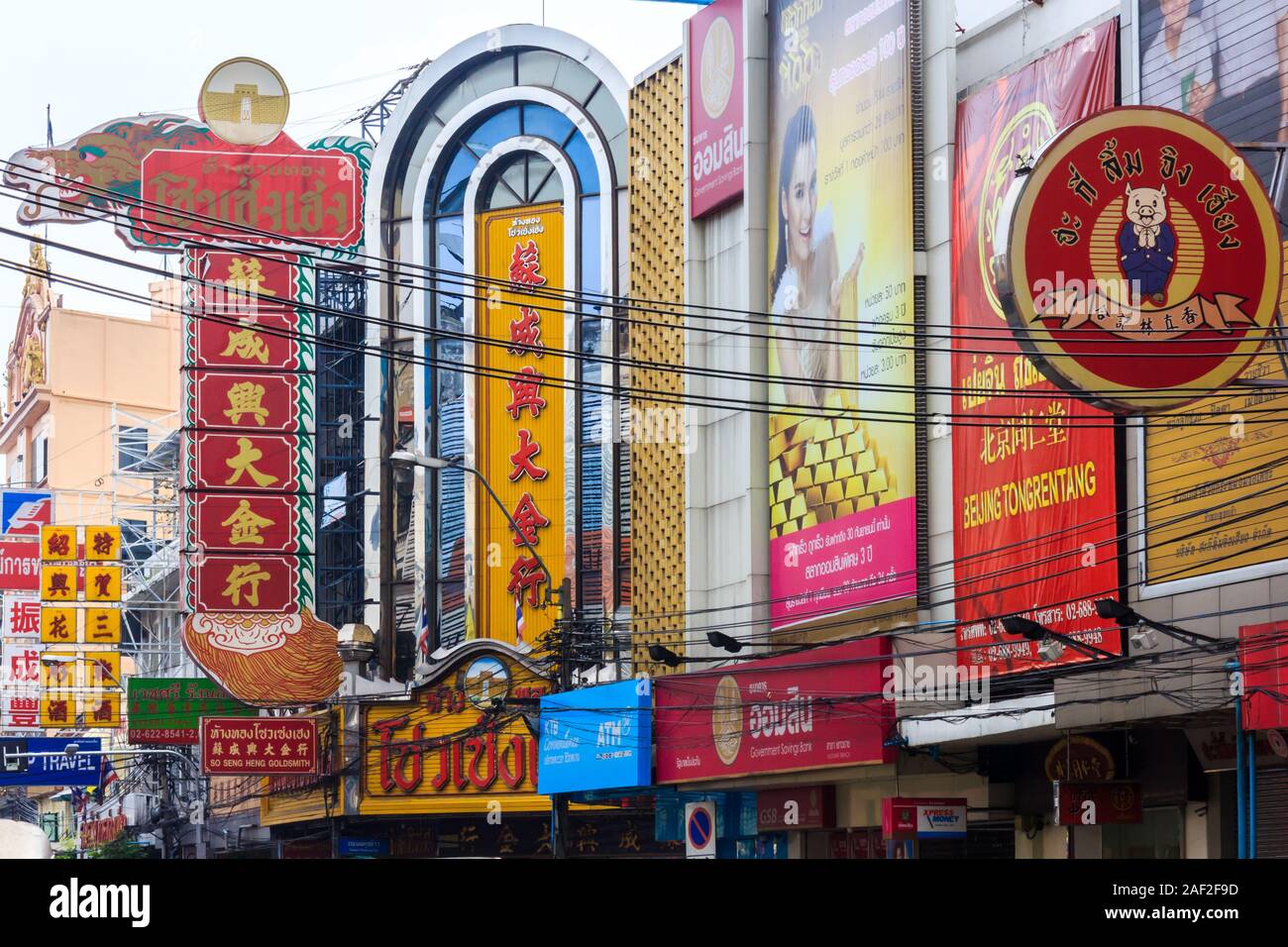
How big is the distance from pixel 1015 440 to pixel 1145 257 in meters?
7.27

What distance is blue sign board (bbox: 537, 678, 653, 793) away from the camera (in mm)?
33969

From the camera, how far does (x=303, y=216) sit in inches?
2044

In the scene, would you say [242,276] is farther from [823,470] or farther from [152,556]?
[152,556]

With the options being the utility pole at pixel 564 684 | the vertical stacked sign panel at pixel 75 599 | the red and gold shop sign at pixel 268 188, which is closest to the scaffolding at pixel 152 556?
the vertical stacked sign panel at pixel 75 599

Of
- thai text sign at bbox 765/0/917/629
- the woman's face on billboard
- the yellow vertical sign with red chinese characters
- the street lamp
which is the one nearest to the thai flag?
the yellow vertical sign with red chinese characters

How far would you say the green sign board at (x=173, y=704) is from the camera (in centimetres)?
5178

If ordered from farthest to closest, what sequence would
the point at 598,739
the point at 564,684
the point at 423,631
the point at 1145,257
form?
the point at 423,631, the point at 598,739, the point at 564,684, the point at 1145,257

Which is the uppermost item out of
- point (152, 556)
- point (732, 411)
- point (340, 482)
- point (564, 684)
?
point (340, 482)

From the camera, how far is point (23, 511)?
73.5 m

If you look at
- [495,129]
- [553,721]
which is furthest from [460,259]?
[553,721]

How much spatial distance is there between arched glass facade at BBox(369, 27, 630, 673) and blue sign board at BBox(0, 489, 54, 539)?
27.1m

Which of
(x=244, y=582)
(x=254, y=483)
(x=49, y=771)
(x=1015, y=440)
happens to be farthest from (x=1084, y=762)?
(x=49, y=771)

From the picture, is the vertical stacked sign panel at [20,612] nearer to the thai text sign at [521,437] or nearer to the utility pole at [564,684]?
the thai text sign at [521,437]
